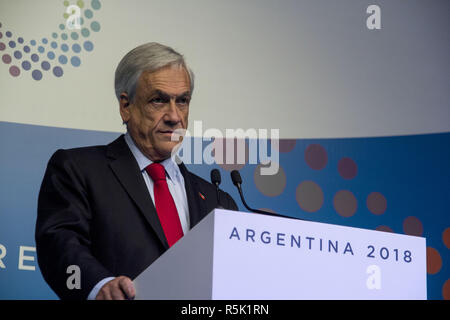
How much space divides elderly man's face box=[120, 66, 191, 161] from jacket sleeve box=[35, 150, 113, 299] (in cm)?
40

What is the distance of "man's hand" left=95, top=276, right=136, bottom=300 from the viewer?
6.07 feet

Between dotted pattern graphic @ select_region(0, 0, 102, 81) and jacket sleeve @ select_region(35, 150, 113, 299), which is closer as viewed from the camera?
jacket sleeve @ select_region(35, 150, 113, 299)

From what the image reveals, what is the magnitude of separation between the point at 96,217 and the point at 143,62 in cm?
81

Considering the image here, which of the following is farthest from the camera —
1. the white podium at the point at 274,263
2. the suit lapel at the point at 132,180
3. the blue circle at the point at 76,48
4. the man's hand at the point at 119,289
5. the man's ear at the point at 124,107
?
the blue circle at the point at 76,48

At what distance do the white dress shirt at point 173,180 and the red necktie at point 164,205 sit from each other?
0.08 feet

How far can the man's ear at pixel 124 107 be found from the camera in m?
3.09

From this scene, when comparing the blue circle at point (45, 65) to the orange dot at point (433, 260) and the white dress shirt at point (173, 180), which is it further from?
the orange dot at point (433, 260)

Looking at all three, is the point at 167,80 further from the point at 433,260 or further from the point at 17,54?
the point at 433,260

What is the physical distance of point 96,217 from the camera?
8.43ft

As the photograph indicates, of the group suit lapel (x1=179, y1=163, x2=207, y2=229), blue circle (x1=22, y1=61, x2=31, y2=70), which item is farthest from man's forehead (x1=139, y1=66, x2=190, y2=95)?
blue circle (x1=22, y1=61, x2=31, y2=70)

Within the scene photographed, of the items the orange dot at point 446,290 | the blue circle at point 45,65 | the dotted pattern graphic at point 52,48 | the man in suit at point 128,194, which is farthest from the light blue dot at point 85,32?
the orange dot at point 446,290

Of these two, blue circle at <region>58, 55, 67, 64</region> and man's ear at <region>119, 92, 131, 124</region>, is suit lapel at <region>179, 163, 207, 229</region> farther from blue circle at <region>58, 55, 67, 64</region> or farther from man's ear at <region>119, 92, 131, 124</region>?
blue circle at <region>58, 55, 67, 64</region>

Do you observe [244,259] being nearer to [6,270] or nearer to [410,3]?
[6,270]

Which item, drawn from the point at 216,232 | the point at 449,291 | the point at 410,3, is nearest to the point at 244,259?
the point at 216,232
